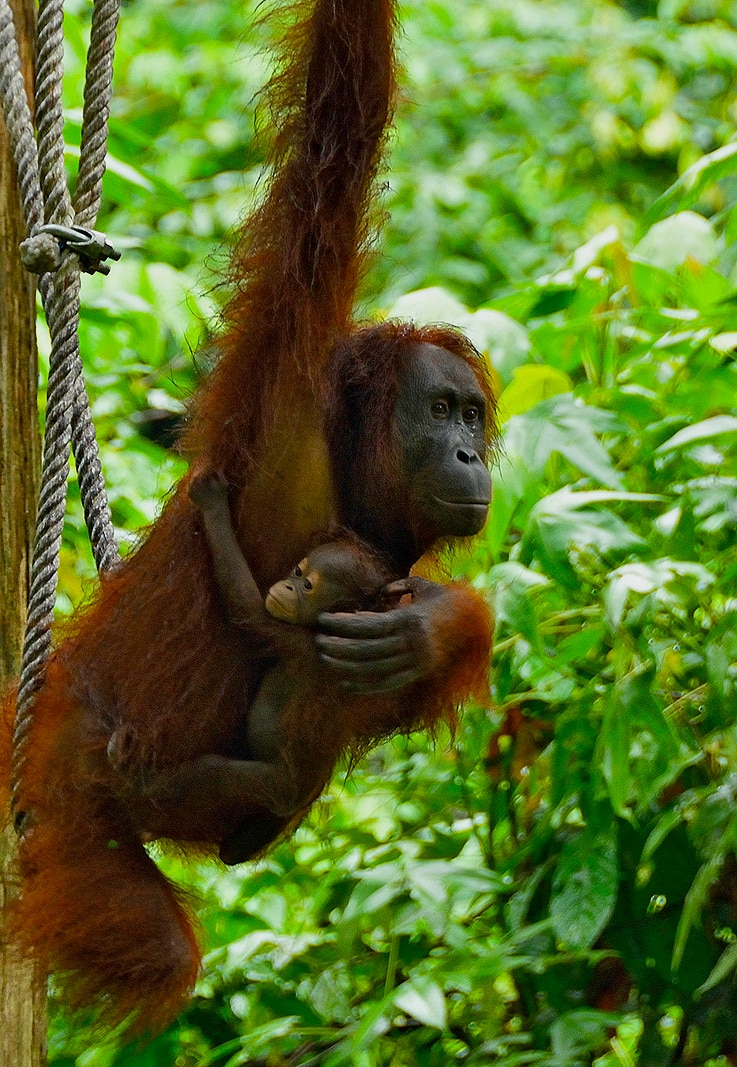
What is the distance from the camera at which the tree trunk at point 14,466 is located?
248cm

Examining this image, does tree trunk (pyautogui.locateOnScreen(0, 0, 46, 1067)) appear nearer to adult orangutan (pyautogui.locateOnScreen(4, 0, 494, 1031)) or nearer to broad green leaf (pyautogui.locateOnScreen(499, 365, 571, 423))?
adult orangutan (pyautogui.locateOnScreen(4, 0, 494, 1031))

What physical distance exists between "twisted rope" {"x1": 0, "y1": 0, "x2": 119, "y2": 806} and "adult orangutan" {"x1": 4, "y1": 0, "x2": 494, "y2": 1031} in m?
0.19

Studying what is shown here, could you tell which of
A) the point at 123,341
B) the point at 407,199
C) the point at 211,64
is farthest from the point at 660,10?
the point at 123,341

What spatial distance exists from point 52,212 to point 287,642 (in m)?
0.85

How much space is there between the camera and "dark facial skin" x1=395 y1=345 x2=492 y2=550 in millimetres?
2338

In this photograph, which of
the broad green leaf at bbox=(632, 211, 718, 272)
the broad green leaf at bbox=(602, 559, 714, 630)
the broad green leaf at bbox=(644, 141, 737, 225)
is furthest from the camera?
the broad green leaf at bbox=(632, 211, 718, 272)

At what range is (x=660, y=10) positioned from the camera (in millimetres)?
6820

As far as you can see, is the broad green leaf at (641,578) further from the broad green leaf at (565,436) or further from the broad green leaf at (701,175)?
the broad green leaf at (701,175)

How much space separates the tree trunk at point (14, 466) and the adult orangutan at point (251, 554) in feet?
0.29

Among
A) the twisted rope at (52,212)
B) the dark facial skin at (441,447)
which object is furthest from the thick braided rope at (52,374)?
the dark facial skin at (441,447)

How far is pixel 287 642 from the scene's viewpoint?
2.25 meters

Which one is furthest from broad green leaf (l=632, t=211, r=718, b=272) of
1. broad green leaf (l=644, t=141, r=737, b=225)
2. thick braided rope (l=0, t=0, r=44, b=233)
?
thick braided rope (l=0, t=0, r=44, b=233)

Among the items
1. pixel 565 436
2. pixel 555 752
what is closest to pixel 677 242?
pixel 565 436

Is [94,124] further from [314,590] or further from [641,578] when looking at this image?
[641,578]
